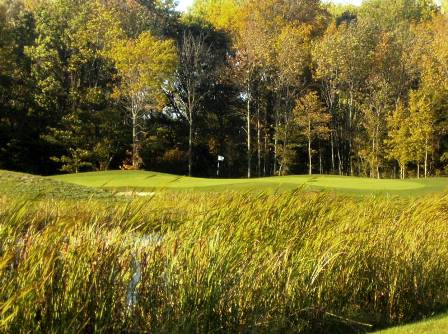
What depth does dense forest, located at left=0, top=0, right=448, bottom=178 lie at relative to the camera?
123 ft

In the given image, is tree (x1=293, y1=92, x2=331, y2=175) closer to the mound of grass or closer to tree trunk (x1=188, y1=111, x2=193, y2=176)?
tree trunk (x1=188, y1=111, x2=193, y2=176)

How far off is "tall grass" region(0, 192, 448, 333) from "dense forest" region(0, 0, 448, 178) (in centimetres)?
3035

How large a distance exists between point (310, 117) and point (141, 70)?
13.0 meters

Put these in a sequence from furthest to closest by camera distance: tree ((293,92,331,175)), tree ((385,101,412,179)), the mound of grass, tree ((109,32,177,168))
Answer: tree ((293,92,331,175))
tree ((385,101,412,179))
tree ((109,32,177,168))
the mound of grass

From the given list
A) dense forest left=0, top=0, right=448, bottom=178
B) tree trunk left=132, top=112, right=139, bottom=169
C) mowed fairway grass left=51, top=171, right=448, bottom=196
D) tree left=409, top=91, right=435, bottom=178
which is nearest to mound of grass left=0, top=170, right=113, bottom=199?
→ mowed fairway grass left=51, top=171, right=448, bottom=196

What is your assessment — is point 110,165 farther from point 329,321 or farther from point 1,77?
point 329,321

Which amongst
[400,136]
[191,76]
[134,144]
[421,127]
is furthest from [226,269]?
[191,76]

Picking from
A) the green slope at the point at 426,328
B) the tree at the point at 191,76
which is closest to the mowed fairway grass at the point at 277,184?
the green slope at the point at 426,328

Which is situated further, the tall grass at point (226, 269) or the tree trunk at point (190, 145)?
the tree trunk at point (190, 145)

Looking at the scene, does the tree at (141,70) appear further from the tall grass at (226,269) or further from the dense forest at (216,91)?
the tall grass at (226,269)

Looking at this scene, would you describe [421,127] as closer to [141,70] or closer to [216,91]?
[216,91]

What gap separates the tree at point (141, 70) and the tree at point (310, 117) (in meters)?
10.3

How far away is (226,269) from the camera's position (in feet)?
18.9

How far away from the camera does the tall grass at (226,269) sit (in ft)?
15.5
